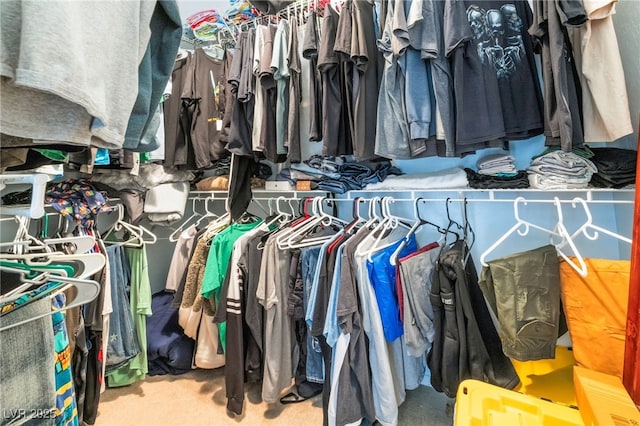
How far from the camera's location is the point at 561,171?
1.17 metres

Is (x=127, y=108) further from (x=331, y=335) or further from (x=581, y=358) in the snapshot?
(x=581, y=358)

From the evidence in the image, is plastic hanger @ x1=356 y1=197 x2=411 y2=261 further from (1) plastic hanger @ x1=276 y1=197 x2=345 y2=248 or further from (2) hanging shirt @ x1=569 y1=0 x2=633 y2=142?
(2) hanging shirt @ x1=569 y1=0 x2=633 y2=142

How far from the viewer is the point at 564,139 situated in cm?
99

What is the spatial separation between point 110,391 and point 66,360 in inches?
55.5

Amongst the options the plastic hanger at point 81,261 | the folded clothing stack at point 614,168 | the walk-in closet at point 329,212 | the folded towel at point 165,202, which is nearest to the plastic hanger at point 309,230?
the walk-in closet at point 329,212

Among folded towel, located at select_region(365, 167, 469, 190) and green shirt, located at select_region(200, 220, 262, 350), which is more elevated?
folded towel, located at select_region(365, 167, 469, 190)

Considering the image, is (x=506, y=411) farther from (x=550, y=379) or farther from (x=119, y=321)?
(x=119, y=321)

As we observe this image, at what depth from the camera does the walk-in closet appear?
1.92 ft

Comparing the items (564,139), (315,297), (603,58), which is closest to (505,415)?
(315,297)

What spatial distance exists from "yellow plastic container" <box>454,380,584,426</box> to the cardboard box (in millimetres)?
50

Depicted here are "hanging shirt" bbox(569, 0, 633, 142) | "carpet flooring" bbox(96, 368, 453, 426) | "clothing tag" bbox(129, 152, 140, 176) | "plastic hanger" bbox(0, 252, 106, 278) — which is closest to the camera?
"plastic hanger" bbox(0, 252, 106, 278)

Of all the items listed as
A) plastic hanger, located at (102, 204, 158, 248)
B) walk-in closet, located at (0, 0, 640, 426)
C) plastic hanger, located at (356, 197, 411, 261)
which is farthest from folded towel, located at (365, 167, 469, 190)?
plastic hanger, located at (102, 204, 158, 248)

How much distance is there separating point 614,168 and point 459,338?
846 millimetres

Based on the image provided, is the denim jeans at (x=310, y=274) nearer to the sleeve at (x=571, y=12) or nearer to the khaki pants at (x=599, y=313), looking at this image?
the khaki pants at (x=599, y=313)
